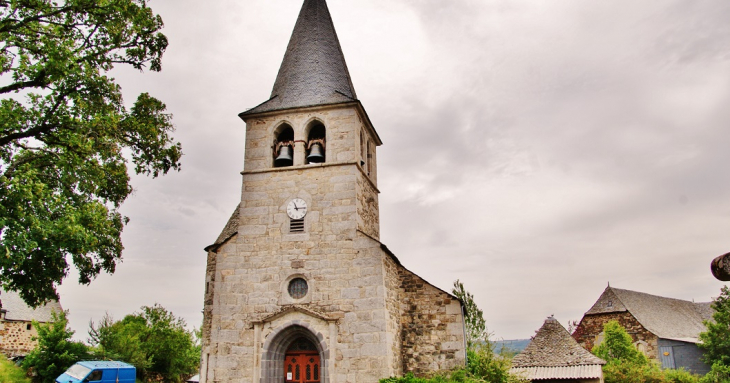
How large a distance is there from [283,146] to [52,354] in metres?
14.1

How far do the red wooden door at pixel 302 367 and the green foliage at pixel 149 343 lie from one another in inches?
493

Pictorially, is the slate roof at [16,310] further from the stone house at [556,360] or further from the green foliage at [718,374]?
the green foliage at [718,374]

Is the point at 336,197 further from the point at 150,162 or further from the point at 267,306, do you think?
the point at 150,162

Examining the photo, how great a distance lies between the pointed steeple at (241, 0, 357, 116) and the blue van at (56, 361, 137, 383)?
11.2 m

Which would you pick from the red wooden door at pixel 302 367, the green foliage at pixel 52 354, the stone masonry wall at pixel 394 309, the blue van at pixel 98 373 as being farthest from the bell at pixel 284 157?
the green foliage at pixel 52 354

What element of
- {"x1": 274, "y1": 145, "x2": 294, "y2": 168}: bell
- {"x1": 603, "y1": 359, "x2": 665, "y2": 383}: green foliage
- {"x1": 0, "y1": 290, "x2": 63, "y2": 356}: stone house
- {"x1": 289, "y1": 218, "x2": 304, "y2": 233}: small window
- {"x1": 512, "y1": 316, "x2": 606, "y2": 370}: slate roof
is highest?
{"x1": 274, "y1": 145, "x2": 294, "y2": 168}: bell

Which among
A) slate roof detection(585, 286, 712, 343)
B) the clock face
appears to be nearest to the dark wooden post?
the clock face

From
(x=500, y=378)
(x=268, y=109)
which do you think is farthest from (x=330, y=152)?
(x=500, y=378)

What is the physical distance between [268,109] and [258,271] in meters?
4.95

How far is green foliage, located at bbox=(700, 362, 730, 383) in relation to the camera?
27.6 metres

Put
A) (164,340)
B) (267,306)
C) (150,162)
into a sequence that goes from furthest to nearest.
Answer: (164,340) < (267,306) < (150,162)

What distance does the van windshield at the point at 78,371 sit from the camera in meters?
18.5

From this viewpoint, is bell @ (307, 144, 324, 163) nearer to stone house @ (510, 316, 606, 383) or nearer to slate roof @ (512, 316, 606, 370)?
stone house @ (510, 316, 606, 383)

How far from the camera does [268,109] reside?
15570 millimetres
